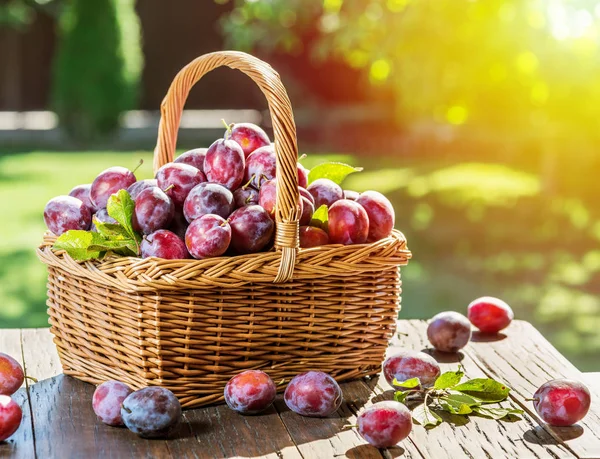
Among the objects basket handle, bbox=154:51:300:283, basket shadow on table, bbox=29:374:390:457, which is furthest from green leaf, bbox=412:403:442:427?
basket handle, bbox=154:51:300:283

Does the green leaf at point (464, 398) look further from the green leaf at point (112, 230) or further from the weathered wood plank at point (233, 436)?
the green leaf at point (112, 230)

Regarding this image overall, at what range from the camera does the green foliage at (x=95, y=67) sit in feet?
30.8

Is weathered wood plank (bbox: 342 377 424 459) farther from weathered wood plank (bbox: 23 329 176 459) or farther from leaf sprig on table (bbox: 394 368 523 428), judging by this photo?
weathered wood plank (bbox: 23 329 176 459)

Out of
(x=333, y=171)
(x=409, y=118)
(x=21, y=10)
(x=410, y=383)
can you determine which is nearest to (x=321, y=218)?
(x=333, y=171)

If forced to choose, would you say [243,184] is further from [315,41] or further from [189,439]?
[315,41]

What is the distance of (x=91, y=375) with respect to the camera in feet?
5.39

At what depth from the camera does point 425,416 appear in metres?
1.48

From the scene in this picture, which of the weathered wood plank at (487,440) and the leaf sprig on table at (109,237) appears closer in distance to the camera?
the weathered wood plank at (487,440)

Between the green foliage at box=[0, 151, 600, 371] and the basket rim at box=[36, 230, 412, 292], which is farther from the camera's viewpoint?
the green foliage at box=[0, 151, 600, 371]

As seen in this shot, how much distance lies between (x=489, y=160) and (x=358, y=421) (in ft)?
27.7

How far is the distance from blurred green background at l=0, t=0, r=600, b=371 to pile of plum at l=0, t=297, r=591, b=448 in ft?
7.86

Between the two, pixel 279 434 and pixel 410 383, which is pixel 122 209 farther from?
pixel 410 383

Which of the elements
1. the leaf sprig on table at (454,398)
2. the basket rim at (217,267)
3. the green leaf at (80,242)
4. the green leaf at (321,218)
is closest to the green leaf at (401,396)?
the leaf sprig on table at (454,398)

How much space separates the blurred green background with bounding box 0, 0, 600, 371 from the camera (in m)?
5.11
